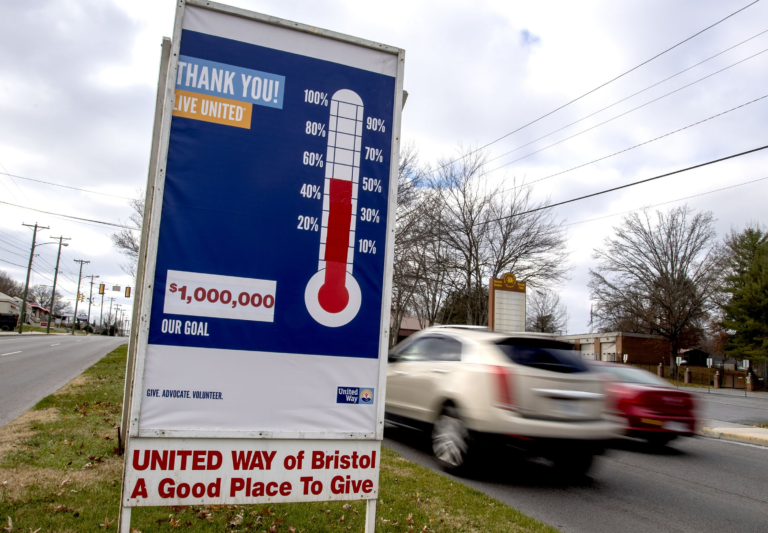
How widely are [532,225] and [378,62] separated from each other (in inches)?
1053

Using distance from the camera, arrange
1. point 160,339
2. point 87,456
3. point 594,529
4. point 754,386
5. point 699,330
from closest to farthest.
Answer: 1. point 160,339
2. point 594,529
3. point 87,456
4. point 754,386
5. point 699,330

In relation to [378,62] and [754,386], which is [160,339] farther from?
[754,386]

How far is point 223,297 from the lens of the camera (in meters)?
3.22

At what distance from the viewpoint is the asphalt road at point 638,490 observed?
508cm

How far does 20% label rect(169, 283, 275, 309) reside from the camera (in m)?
3.16

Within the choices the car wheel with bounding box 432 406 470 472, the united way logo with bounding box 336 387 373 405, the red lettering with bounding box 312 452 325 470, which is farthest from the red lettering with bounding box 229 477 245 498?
the car wheel with bounding box 432 406 470 472

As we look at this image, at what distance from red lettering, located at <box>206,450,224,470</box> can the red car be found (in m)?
7.32

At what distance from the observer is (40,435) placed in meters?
6.35

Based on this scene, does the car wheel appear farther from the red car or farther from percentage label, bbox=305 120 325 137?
percentage label, bbox=305 120 325 137

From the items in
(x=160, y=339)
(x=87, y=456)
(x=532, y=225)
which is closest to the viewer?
(x=160, y=339)

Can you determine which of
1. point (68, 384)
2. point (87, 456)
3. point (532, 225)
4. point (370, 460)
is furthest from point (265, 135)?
point (532, 225)

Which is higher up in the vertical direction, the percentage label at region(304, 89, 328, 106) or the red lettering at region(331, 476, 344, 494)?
the percentage label at region(304, 89, 328, 106)

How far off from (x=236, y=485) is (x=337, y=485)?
0.63m

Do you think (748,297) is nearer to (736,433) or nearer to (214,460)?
(736,433)
